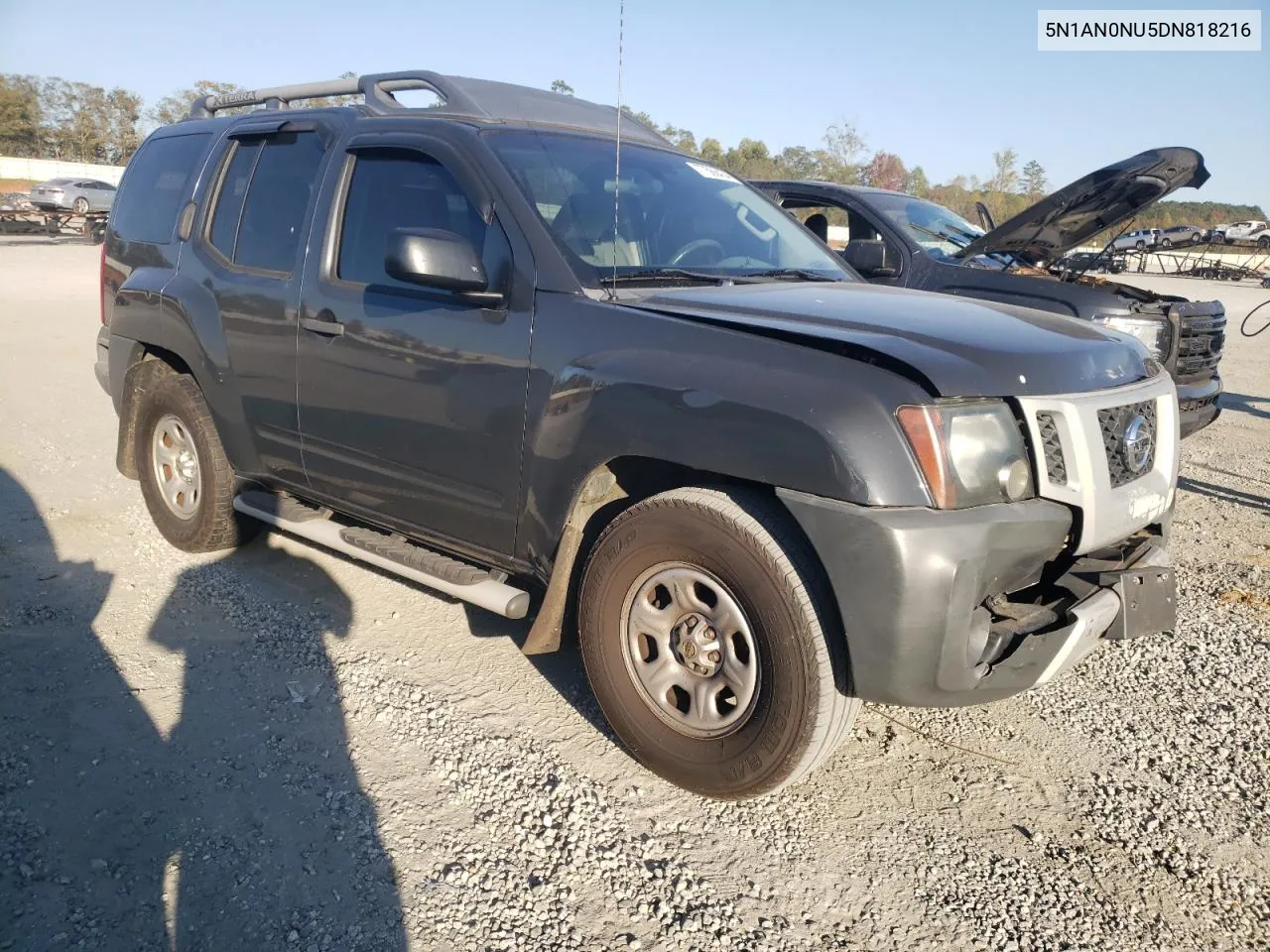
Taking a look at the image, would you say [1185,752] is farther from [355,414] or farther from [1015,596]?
[355,414]

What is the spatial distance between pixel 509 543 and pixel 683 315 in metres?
1.01

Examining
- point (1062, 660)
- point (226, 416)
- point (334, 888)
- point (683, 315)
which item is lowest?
point (334, 888)

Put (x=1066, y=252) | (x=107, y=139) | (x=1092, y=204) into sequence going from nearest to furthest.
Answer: (x=1092, y=204) → (x=1066, y=252) → (x=107, y=139)

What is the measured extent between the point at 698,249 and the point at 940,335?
48.9 inches

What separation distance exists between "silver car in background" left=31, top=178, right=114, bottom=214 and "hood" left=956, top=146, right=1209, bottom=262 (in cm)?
3242

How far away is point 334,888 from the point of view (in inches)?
97.2

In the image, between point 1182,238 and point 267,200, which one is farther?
point 1182,238

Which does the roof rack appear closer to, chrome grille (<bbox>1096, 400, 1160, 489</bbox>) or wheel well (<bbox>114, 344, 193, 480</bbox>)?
wheel well (<bbox>114, 344, 193, 480</bbox>)

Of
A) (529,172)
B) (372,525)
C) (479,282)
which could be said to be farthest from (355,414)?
(529,172)

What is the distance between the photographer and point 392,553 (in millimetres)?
3727

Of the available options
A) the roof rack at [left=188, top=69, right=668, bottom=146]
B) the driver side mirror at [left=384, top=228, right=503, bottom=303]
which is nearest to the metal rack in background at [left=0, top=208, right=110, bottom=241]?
the roof rack at [left=188, top=69, right=668, bottom=146]

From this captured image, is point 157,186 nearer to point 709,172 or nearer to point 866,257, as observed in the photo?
point 709,172

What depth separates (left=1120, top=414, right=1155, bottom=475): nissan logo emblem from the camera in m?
2.80

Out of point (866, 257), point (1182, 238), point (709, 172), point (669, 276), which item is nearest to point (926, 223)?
point (866, 257)
